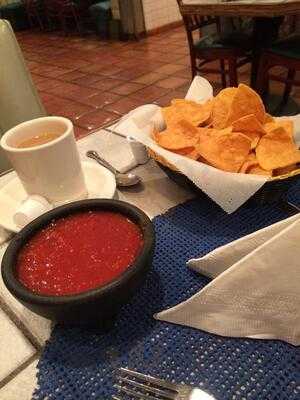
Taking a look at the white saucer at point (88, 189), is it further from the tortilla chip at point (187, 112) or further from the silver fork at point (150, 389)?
the silver fork at point (150, 389)

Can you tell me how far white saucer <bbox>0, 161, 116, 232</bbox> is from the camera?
68 cm

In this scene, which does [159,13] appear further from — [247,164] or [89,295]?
[89,295]

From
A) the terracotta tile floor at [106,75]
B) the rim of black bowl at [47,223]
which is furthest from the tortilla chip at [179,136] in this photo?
the terracotta tile floor at [106,75]

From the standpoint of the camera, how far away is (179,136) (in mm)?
709

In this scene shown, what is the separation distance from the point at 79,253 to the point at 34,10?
23.3 feet

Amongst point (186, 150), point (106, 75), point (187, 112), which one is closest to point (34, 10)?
point (106, 75)

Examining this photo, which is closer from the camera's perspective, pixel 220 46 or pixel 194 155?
pixel 194 155

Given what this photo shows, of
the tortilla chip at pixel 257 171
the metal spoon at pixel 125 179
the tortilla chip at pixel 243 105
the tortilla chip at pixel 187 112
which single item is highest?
the tortilla chip at pixel 243 105

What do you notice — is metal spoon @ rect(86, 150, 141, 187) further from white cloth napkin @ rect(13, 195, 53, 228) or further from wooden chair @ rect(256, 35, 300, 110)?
wooden chair @ rect(256, 35, 300, 110)

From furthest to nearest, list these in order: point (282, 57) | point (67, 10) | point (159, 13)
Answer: point (67, 10) → point (159, 13) → point (282, 57)

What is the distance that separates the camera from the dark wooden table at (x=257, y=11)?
1.92 meters

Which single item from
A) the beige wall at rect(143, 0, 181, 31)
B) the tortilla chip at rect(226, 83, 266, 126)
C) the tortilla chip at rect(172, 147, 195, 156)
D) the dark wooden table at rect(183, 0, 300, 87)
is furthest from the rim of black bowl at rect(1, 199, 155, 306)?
the beige wall at rect(143, 0, 181, 31)

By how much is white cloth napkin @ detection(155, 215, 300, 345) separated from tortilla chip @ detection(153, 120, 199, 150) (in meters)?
0.27

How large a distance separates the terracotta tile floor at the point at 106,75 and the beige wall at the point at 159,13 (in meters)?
0.17
